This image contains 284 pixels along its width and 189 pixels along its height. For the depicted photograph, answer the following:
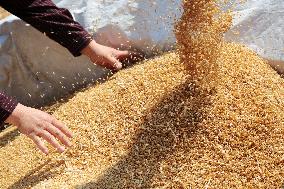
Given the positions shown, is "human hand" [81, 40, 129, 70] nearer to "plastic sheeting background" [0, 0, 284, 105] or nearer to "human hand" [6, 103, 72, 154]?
"plastic sheeting background" [0, 0, 284, 105]

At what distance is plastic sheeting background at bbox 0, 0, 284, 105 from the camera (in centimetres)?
288

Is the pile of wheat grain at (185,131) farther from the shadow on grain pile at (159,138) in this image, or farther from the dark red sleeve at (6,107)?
the dark red sleeve at (6,107)

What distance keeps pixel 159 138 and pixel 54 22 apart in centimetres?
104

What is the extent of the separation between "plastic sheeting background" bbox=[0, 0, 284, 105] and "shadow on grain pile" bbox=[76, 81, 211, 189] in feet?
2.22

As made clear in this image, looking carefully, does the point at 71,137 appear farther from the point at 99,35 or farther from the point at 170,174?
the point at 99,35

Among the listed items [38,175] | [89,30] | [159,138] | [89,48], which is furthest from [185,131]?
[89,30]

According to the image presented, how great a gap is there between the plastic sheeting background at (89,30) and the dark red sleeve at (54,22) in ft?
0.68

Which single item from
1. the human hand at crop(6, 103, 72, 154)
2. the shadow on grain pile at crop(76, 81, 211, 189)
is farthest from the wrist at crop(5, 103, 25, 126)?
the shadow on grain pile at crop(76, 81, 211, 189)

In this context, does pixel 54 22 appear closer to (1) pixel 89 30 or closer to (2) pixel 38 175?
(1) pixel 89 30

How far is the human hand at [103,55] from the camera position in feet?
9.51

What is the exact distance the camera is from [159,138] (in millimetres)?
2227

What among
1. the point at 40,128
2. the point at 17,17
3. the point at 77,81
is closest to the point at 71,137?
the point at 40,128

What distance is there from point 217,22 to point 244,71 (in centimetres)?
28

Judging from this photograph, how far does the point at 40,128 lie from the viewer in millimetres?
2264
